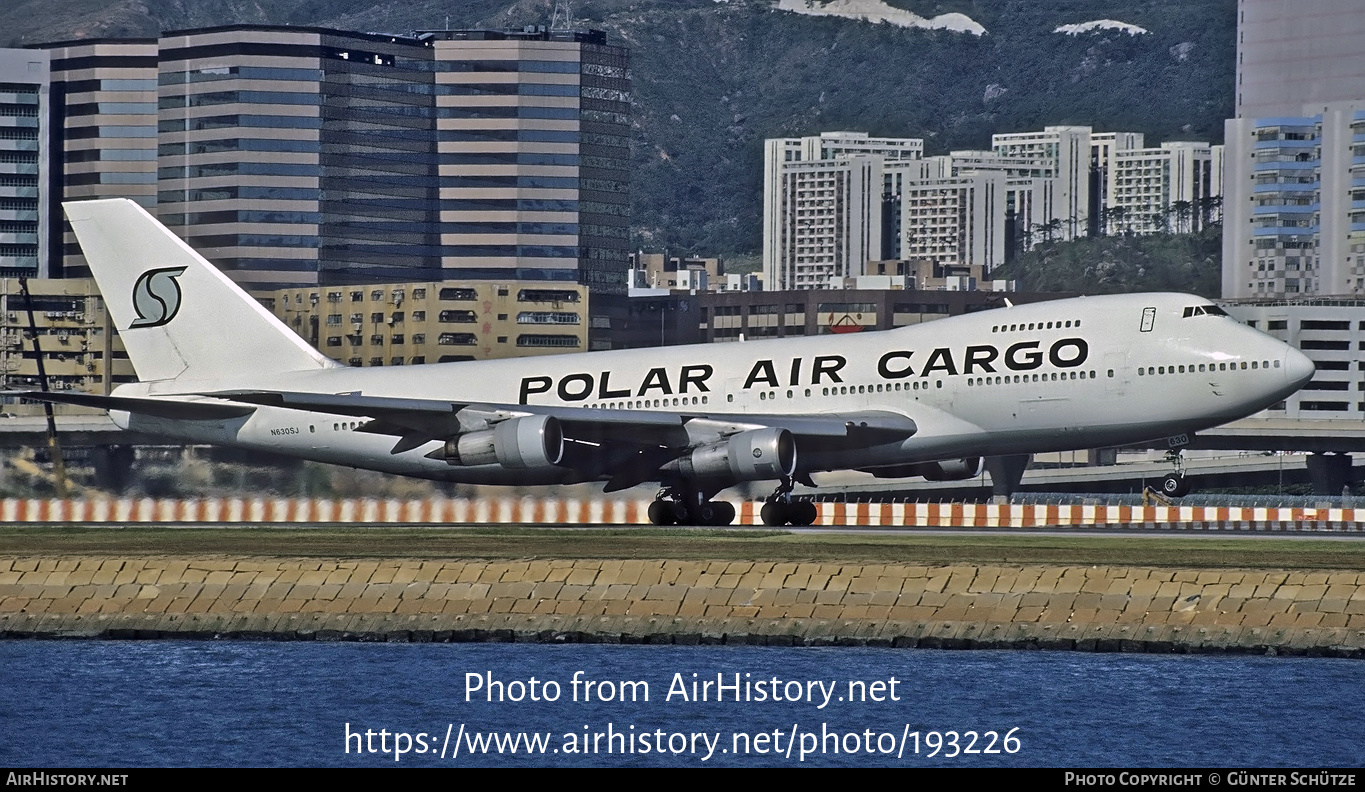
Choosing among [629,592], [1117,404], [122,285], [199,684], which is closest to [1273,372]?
[1117,404]

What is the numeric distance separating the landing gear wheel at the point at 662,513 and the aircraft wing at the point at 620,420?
2.35 m

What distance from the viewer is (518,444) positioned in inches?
1982

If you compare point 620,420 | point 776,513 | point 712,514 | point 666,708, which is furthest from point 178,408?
point 666,708

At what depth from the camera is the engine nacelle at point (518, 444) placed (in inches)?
1980

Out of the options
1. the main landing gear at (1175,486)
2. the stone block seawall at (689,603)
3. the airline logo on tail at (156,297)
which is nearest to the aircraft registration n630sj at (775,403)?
the airline logo on tail at (156,297)

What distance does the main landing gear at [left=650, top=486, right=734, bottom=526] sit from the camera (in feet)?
177

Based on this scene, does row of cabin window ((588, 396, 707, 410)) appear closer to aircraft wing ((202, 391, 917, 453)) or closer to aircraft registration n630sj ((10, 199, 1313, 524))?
aircraft registration n630sj ((10, 199, 1313, 524))

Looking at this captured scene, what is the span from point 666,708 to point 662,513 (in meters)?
20.3

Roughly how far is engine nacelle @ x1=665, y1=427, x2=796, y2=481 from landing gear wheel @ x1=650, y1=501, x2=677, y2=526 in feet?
10.6

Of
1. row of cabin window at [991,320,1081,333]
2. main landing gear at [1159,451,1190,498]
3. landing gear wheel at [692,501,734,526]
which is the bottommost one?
landing gear wheel at [692,501,734,526]

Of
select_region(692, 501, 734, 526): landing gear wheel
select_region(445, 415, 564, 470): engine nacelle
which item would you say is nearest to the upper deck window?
select_region(692, 501, 734, 526): landing gear wheel

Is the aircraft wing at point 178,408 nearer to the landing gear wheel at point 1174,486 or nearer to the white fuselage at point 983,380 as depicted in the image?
the white fuselage at point 983,380

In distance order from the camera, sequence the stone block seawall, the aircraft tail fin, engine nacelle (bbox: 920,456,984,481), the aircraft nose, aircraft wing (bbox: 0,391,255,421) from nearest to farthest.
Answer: the stone block seawall → the aircraft nose → aircraft wing (bbox: 0,391,255,421) → engine nacelle (bbox: 920,456,984,481) → the aircraft tail fin

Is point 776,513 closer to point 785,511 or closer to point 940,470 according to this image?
point 785,511
